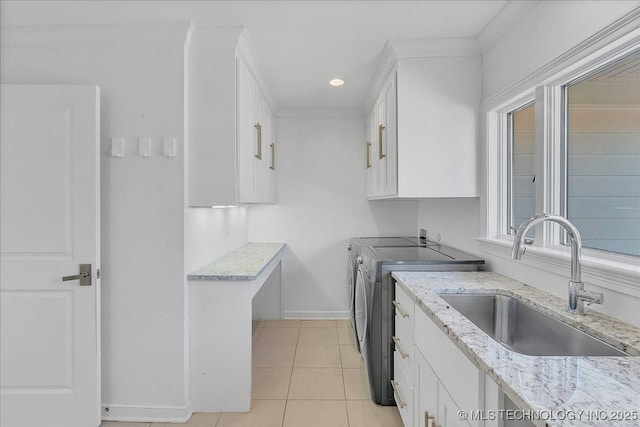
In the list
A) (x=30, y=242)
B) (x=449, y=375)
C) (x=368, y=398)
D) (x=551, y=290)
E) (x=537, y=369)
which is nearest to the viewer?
(x=537, y=369)

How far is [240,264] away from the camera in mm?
2410

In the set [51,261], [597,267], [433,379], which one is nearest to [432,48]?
[597,267]

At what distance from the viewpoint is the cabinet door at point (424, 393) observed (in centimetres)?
134

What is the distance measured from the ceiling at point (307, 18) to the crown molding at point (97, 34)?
1.6 inches

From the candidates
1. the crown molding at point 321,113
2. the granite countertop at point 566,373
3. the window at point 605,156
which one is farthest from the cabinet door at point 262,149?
the window at point 605,156

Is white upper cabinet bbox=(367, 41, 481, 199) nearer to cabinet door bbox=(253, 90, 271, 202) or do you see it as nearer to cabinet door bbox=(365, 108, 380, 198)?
cabinet door bbox=(365, 108, 380, 198)

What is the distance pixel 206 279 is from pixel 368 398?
1313 millimetres

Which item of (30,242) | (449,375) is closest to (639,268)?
(449,375)

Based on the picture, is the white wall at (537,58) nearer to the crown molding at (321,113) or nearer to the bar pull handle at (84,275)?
the crown molding at (321,113)

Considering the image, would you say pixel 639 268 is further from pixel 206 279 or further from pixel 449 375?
pixel 206 279

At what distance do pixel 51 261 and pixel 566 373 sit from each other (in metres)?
2.37

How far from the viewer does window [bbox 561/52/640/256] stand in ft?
4.15

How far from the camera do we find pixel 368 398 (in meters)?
2.19

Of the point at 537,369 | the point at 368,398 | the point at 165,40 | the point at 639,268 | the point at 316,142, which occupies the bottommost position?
the point at 368,398
